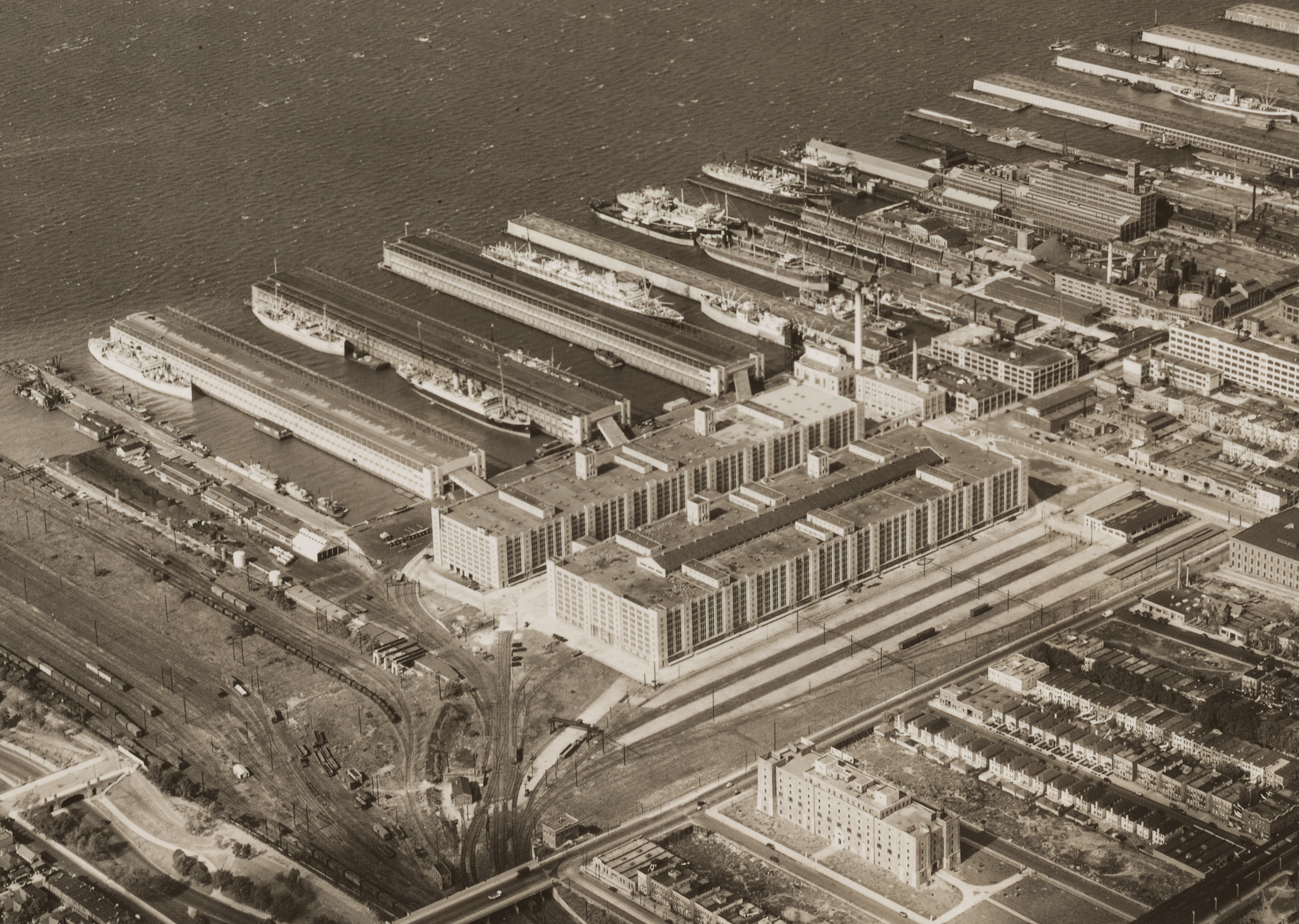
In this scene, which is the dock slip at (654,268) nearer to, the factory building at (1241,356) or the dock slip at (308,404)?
the factory building at (1241,356)

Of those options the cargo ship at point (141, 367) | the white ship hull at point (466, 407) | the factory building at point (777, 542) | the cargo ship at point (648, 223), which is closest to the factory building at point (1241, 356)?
the factory building at point (777, 542)

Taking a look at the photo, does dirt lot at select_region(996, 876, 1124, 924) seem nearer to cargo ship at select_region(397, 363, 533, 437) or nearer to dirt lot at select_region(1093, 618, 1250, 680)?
dirt lot at select_region(1093, 618, 1250, 680)

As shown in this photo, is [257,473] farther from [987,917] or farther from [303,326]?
[987,917]

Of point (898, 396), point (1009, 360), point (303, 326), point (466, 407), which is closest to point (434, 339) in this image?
point (466, 407)

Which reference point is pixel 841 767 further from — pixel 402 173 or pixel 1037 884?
pixel 402 173

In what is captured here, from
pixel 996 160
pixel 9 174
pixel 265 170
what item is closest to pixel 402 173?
pixel 265 170
